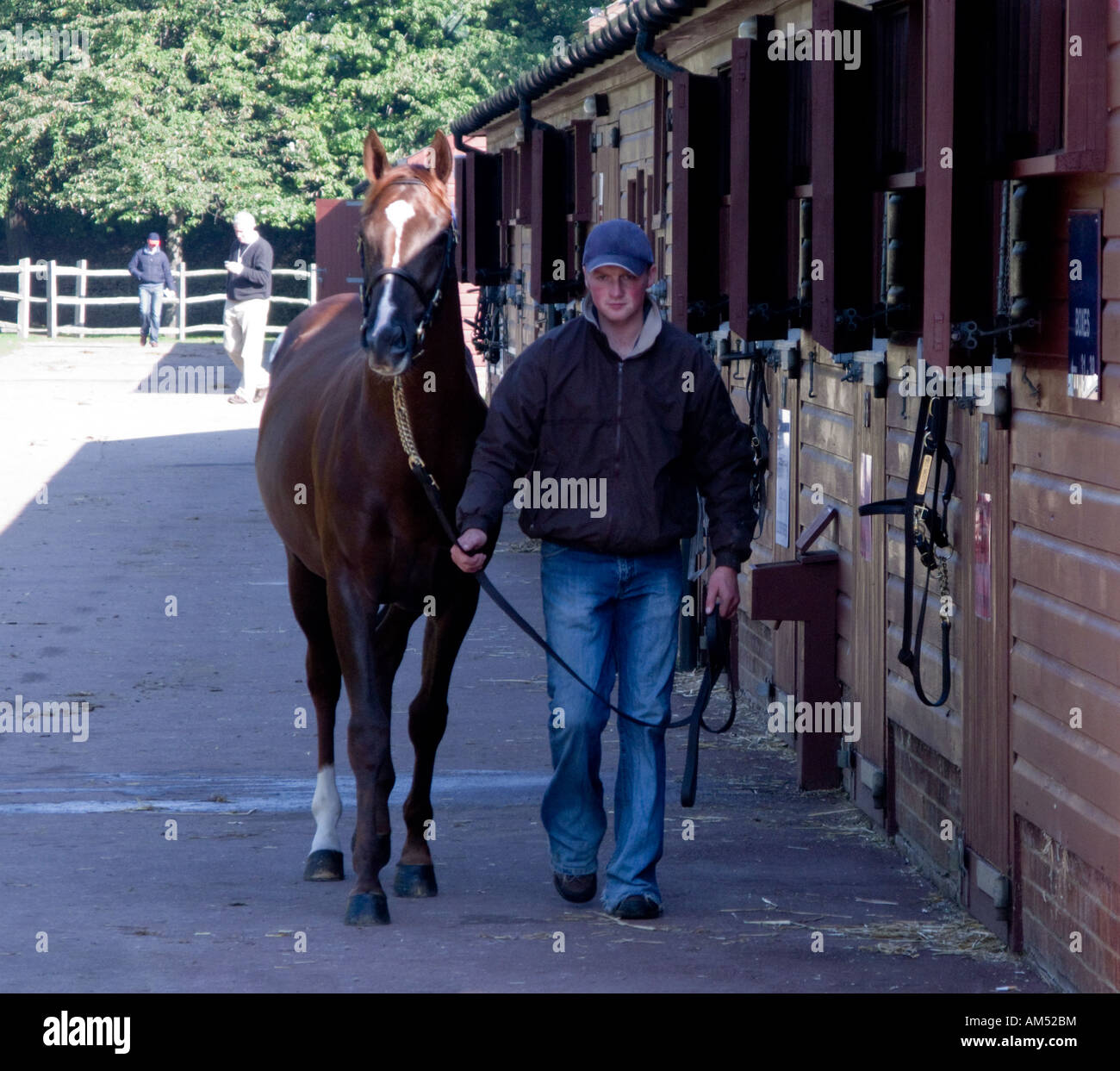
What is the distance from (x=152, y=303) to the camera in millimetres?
37219

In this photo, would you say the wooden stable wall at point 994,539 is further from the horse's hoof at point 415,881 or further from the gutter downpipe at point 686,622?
the gutter downpipe at point 686,622

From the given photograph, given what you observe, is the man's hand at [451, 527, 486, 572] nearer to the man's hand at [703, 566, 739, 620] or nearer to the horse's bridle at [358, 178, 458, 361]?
the horse's bridle at [358, 178, 458, 361]

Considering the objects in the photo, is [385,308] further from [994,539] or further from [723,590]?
[994,539]

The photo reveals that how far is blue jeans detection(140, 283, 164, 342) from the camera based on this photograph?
37.1 m

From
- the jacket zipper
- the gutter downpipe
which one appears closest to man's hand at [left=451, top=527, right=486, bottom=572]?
the jacket zipper

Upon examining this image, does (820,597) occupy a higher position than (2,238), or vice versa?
(2,238)

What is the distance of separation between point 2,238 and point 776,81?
43.8 meters

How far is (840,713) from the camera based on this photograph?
667 centimetres

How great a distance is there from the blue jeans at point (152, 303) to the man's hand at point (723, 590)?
33181 mm

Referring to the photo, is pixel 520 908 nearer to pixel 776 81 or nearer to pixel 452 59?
pixel 776 81

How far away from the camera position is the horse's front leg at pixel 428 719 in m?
5.46

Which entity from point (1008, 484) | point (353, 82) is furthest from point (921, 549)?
point (353, 82)

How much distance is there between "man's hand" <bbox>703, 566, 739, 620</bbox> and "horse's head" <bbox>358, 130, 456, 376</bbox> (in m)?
1.05

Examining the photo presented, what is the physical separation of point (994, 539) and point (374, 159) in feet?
7.02
